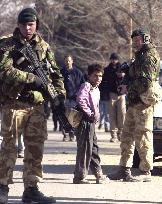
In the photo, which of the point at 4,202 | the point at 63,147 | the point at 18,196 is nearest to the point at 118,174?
the point at 18,196

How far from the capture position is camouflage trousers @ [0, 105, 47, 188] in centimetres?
838

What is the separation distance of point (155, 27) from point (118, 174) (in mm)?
11602

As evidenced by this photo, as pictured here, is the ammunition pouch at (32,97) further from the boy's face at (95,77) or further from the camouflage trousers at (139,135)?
the camouflage trousers at (139,135)

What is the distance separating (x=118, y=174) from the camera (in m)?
10.9

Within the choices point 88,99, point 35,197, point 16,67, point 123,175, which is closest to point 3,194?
point 35,197

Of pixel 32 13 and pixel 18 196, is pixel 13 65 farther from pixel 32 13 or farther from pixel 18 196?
pixel 18 196

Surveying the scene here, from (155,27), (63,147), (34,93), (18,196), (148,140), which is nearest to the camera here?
(34,93)

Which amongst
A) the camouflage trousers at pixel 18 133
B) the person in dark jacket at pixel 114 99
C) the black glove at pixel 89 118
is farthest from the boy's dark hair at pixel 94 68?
the person in dark jacket at pixel 114 99

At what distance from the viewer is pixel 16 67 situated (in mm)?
8328

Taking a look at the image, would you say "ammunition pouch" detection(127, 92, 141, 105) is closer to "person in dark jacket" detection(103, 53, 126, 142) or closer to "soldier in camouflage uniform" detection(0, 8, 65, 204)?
"soldier in camouflage uniform" detection(0, 8, 65, 204)

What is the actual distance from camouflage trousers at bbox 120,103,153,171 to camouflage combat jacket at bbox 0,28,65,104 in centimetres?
232

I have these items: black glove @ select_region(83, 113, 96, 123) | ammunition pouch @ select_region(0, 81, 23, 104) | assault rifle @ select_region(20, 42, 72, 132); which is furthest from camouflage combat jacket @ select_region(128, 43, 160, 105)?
ammunition pouch @ select_region(0, 81, 23, 104)

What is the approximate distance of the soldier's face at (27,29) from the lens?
8.31 m

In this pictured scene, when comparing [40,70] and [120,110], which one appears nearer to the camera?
[40,70]
